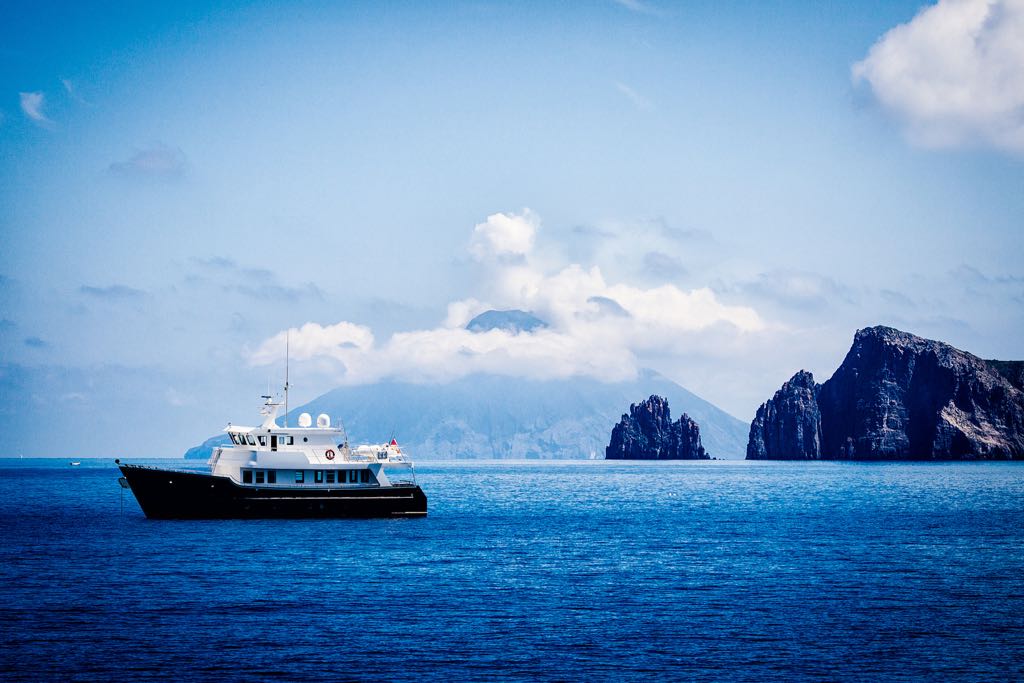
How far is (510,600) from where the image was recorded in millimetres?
46625

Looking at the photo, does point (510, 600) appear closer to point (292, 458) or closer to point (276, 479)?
point (292, 458)

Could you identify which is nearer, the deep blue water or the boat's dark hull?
the deep blue water

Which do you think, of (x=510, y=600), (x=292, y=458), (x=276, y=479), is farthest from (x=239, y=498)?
(x=510, y=600)

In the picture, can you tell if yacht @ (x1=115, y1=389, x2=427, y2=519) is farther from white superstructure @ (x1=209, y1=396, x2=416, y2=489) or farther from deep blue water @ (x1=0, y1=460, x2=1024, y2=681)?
deep blue water @ (x1=0, y1=460, x2=1024, y2=681)

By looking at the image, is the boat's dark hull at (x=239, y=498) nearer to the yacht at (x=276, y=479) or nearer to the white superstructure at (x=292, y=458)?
the yacht at (x=276, y=479)

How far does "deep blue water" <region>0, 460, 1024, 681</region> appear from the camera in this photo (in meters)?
34.8

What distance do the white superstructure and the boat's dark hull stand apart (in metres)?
0.79

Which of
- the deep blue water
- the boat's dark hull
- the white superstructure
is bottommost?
the deep blue water

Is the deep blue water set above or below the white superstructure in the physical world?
below

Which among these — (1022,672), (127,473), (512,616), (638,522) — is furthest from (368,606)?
(638,522)

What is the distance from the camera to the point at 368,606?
4497cm

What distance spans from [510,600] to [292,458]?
120ft

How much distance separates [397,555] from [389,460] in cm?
1989

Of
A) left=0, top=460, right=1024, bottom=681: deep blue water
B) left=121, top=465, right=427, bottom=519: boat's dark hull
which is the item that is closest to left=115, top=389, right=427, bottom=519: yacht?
left=121, top=465, right=427, bottom=519: boat's dark hull
